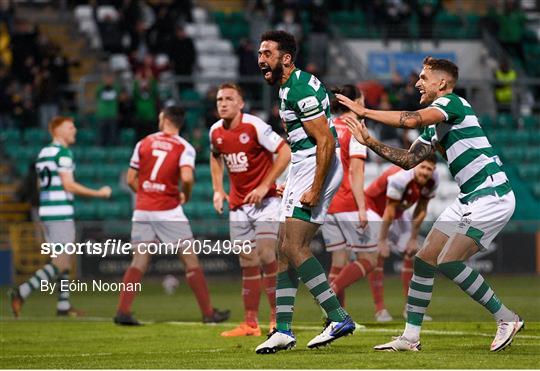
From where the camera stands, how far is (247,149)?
13.3 meters

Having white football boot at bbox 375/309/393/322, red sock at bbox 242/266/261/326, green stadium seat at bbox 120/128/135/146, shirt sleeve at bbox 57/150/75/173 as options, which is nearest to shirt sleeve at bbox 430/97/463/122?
red sock at bbox 242/266/261/326

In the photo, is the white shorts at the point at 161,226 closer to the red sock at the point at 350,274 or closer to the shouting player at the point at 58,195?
the shouting player at the point at 58,195

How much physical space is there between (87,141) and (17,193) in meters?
2.23

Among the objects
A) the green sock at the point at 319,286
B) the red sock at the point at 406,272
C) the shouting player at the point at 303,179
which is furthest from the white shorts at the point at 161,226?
the green sock at the point at 319,286

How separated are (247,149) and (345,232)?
1.64m

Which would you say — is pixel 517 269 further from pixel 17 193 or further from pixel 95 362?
pixel 95 362

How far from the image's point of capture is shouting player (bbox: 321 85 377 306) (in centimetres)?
1388

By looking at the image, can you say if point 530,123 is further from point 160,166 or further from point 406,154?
point 406,154

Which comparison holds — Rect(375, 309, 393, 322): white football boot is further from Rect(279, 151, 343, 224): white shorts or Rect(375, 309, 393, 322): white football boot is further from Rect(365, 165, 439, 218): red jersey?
Rect(279, 151, 343, 224): white shorts

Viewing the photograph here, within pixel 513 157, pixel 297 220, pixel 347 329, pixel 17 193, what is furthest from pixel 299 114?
pixel 513 157

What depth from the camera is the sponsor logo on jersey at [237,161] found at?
1329 cm

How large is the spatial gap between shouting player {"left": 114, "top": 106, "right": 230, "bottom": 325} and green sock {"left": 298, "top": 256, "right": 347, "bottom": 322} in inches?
160

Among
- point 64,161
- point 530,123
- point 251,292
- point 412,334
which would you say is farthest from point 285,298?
point 530,123

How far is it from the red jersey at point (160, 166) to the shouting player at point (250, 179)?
122 centimetres
